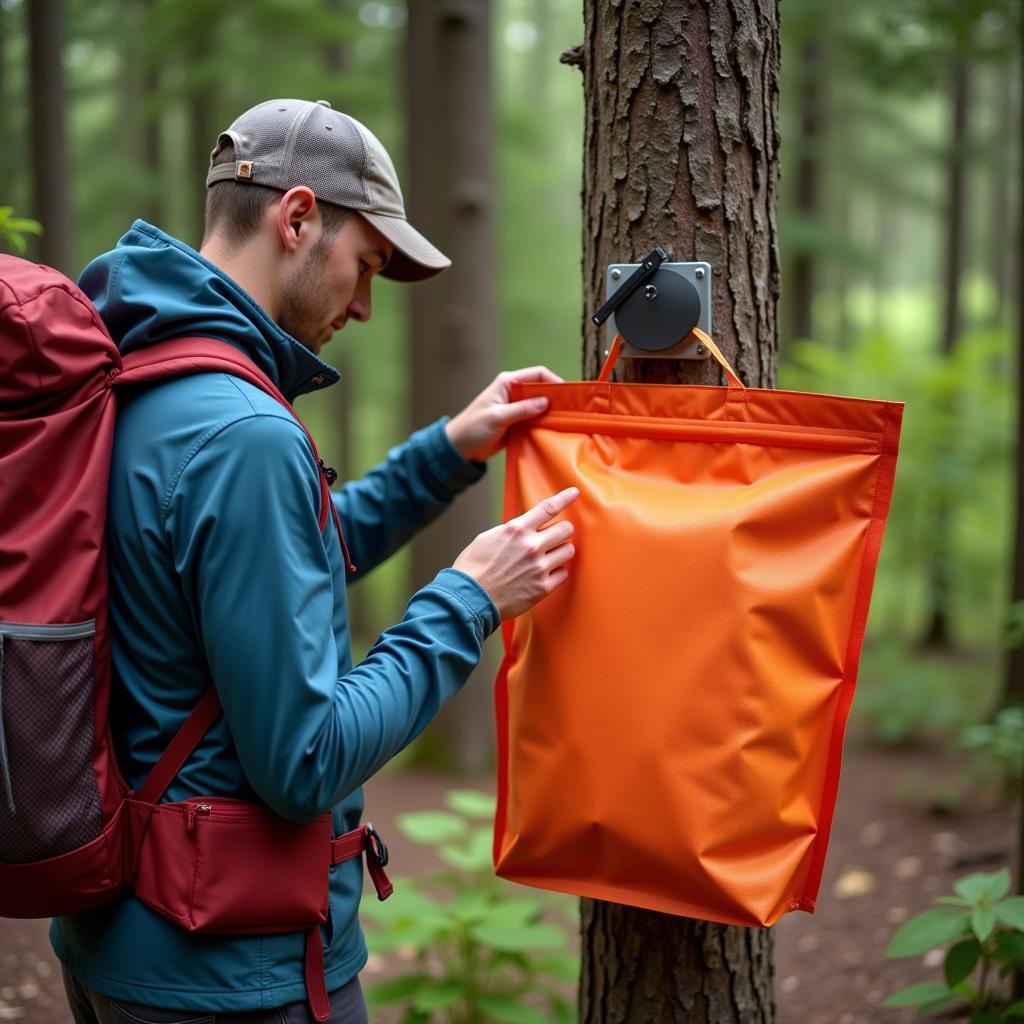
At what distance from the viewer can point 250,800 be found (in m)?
1.56

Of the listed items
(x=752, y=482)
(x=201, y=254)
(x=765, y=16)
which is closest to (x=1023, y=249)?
(x=765, y=16)

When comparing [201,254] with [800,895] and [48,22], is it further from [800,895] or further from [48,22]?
[48,22]

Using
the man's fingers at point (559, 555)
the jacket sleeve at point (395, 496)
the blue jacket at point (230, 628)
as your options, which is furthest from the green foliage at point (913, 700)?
the blue jacket at point (230, 628)

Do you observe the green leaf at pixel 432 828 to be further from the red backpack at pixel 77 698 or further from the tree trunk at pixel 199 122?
the tree trunk at pixel 199 122

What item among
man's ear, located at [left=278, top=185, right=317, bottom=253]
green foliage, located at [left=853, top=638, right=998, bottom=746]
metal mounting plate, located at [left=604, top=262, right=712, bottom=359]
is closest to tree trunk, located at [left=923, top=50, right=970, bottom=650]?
Result: green foliage, located at [left=853, top=638, right=998, bottom=746]

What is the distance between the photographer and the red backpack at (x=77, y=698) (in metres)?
1.45

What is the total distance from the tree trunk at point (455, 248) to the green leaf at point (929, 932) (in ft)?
15.5

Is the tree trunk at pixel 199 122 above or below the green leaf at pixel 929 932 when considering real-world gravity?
above

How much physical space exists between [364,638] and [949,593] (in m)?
7.67

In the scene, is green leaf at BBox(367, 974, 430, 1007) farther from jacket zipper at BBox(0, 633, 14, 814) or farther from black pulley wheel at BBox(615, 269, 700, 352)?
black pulley wheel at BBox(615, 269, 700, 352)

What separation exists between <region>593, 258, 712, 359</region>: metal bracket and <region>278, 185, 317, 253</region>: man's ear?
599 mm

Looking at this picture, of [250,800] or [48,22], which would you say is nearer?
[250,800]

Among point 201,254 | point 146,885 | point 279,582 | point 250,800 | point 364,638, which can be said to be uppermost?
point 201,254

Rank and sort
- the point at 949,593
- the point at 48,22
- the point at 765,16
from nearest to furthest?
the point at 765,16 < the point at 48,22 < the point at 949,593
